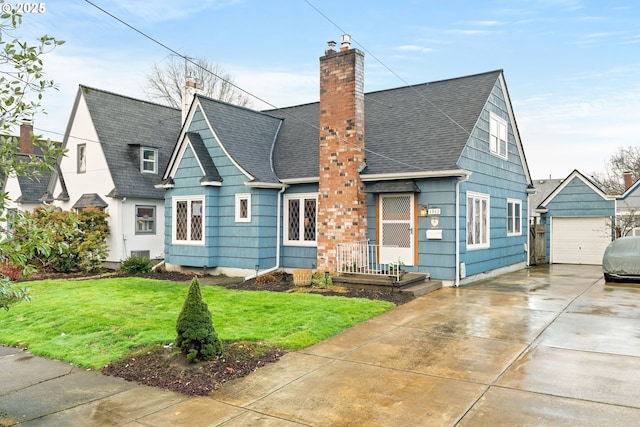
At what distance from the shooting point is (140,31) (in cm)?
827

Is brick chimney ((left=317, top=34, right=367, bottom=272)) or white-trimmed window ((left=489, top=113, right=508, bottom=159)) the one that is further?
white-trimmed window ((left=489, top=113, right=508, bottom=159))

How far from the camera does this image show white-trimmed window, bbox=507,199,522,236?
51.9 ft

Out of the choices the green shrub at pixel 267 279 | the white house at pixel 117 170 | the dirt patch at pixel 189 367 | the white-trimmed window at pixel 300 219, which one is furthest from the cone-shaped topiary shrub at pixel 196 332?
the white house at pixel 117 170

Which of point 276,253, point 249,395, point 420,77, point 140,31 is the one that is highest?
point 420,77

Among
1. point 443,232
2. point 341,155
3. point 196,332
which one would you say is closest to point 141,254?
point 341,155

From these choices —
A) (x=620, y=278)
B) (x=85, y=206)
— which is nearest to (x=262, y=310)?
(x=620, y=278)

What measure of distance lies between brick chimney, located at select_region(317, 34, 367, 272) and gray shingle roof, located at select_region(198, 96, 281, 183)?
2.09 metres

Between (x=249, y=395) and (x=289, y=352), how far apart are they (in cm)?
149

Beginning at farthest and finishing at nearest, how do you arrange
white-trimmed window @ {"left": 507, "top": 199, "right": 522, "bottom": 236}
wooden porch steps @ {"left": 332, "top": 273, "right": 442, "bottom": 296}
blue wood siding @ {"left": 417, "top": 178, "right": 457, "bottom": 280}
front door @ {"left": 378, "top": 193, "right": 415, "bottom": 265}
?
white-trimmed window @ {"left": 507, "top": 199, "right": 522, "bottom": 236} < front door @ {"left": 378, "top": 193, "right": 415, "bottom": 265} < blue wood siding @ {"left": 417, "top": 178, "right": 457, "bottom": 280} < wooden porch steps @ {"left": 332, "top": 273, "right": 442, "bottom": 296}

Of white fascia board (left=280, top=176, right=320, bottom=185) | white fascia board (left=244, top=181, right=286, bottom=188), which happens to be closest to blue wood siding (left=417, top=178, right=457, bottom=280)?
white fascia board (left=280, top=176, right=320, bottom=185)

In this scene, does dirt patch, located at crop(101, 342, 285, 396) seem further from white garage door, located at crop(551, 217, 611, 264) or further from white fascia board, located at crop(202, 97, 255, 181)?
white garage door, located at crop(551, 217, 611, 264)

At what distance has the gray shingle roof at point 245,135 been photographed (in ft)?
45.6

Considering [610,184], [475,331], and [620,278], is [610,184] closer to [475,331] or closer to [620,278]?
[620,278]

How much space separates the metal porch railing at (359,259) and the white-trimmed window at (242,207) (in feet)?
10.3
